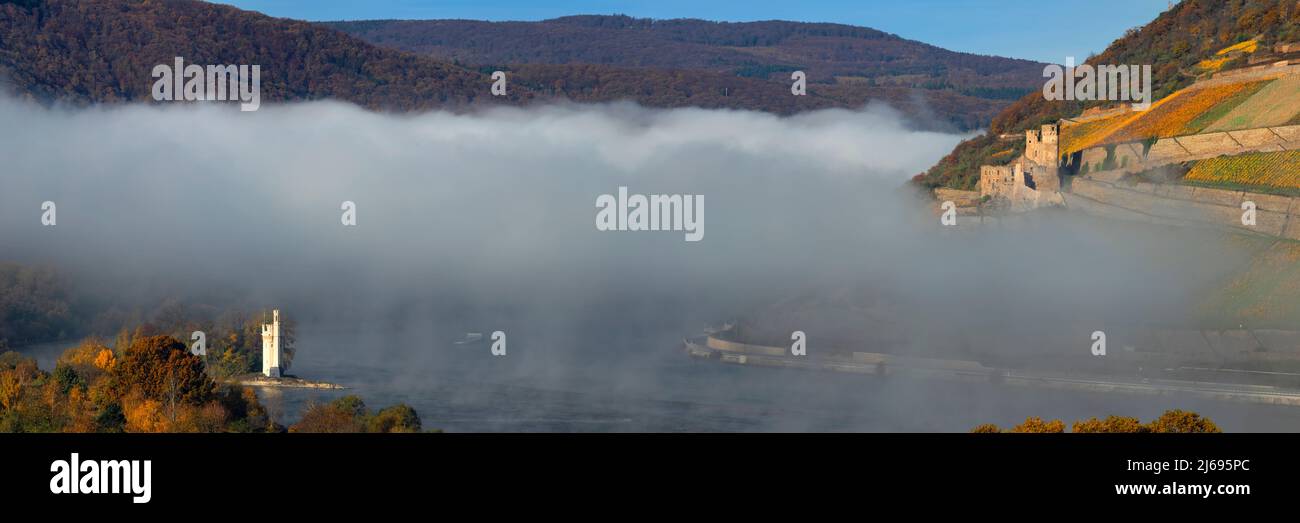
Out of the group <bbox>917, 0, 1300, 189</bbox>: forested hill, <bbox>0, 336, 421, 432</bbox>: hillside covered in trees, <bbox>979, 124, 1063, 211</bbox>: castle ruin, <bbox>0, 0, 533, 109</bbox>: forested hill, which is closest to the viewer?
<bbox>0, 336, 421, 432</bbox>: hillside covered in trees

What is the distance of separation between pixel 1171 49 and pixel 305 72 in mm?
85064

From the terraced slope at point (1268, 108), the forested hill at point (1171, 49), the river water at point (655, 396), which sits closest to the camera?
the river water at point (655, 396)

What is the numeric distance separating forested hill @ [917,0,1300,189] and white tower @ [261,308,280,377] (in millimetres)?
36820

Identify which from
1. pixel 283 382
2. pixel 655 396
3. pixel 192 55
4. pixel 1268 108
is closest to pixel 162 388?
pixel 283 382

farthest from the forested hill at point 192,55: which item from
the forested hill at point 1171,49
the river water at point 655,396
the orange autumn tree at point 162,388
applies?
the orange autumn tree at point 162,388

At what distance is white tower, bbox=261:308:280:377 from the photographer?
66062mm

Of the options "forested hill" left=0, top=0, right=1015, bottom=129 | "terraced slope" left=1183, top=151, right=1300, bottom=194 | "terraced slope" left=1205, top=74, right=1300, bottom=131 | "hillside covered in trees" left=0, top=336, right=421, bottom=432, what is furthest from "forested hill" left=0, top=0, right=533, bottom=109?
"terraced slope" left=1183, top=151, right=1300, bottom=194

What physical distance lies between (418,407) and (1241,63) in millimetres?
43543

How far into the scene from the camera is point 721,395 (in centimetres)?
6188

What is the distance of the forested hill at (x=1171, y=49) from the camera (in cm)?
8338

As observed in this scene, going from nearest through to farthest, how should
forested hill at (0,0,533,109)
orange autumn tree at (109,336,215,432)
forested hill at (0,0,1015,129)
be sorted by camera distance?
orange autumn tree at (109,336,215,432) → forested hill at (0,0,533,109) → forested hill at (0,0,1015,129)

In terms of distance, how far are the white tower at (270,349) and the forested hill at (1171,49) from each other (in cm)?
3682

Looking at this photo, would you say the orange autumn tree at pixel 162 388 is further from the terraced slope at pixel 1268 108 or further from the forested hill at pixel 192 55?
the forested hill at pixel 192 55

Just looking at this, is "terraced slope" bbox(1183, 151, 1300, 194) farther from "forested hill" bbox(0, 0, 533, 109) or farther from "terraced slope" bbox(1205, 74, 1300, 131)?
"forested hill" bbox(0, 0, 533, 109)
